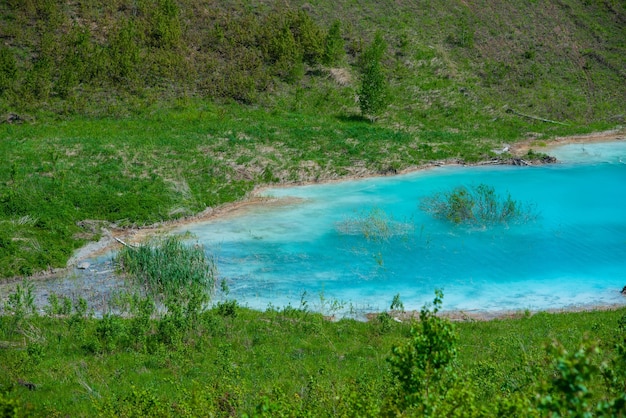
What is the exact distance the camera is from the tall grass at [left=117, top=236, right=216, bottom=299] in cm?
2400

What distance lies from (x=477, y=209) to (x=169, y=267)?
14.8 meters

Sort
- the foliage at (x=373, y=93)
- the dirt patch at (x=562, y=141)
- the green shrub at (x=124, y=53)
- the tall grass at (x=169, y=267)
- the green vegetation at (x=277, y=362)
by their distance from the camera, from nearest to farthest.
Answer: the green vegetation at (x=277, y=362) → the tall grass at (x=169, y=267) → the foliage at (x=373, y=93) → the dirt patch at (x=562, y=141) → the green shrub at (x=124, y=53)

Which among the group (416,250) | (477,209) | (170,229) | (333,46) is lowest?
(416,250)

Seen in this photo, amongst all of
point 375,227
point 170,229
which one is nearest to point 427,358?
point 375,227

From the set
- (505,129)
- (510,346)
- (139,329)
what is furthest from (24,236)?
(505,129)

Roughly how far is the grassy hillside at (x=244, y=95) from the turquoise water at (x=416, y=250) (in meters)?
3.47

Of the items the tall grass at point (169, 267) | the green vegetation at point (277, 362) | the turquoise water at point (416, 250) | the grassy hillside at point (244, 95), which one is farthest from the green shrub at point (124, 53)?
the green vegetation at point (277, 362)

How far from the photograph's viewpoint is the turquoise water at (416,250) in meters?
24.6

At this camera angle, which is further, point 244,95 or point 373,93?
point 244,95

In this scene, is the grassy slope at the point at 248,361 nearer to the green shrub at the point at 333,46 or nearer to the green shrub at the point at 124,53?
the green shrub at the point at 124,53

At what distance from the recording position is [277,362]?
17688mm

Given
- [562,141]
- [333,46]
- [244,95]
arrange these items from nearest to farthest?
[244,95] → [562,141] → [333,46]

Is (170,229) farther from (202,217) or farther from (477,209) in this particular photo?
(477,209)

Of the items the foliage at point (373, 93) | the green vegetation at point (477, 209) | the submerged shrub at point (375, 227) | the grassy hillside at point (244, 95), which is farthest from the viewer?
the foliage at point (373, 93)
